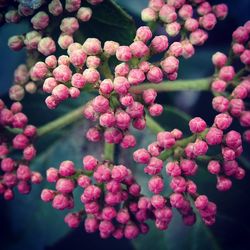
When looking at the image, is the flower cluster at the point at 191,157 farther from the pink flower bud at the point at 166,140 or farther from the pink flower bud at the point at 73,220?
the pink flower bud at the point at 73,220

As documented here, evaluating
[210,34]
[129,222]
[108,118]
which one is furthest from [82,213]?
[210,34]

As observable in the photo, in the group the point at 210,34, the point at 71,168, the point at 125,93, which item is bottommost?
the point at 71,168

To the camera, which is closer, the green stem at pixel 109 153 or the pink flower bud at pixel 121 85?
the pink flower bud at pixel 121 85

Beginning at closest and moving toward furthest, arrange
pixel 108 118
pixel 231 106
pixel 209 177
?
pixel 108 118
pixel 231 106
pixel 209 177

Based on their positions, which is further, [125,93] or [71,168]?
[71,168]

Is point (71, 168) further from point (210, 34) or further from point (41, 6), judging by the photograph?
point (210, 34)

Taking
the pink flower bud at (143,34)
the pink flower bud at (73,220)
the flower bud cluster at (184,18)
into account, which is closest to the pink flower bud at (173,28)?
the flower bud cluster at (184,18)

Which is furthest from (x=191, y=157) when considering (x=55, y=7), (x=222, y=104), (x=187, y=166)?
(x=55, y=7)
